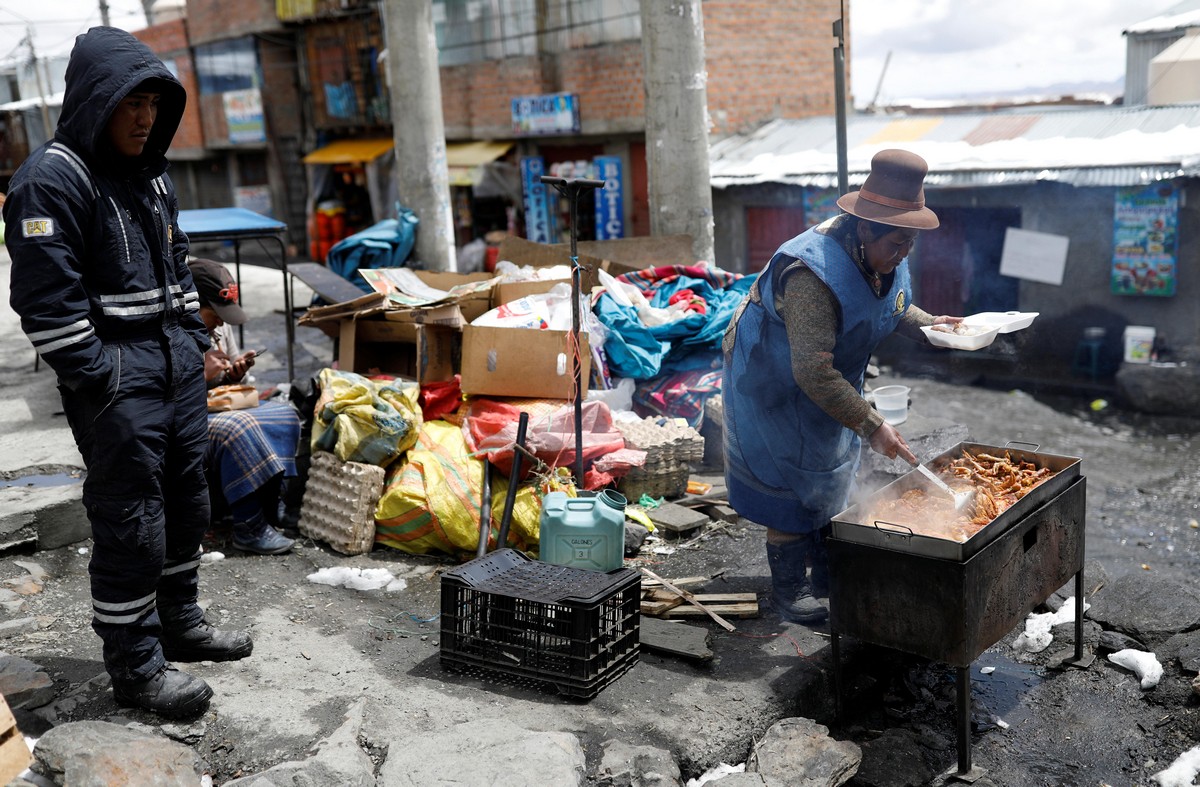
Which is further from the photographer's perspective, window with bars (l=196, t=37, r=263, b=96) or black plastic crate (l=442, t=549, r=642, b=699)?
window with bars (l=196, t=37, r=263, b=96)

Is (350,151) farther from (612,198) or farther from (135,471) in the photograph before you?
(135,471)

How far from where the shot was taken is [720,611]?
4770 millimetres

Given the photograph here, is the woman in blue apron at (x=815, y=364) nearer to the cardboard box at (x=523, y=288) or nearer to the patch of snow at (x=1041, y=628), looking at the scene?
the patch of snow at (x=1041, y=628)

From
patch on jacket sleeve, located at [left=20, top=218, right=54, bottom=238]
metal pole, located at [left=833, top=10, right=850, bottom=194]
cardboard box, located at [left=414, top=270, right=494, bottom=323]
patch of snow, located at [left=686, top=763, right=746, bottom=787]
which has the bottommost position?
patch of snow, located at [left=686, top=763, right=746, bottom=787]

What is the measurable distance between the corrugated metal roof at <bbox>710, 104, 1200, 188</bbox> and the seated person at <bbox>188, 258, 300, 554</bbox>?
8.47 meters

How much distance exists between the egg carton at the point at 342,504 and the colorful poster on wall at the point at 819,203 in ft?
28.5

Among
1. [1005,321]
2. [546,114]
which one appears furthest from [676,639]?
[546,114]

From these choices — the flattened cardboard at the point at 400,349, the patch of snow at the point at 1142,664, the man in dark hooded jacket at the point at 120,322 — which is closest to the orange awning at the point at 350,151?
the flattened cardboard at the point at 400,349

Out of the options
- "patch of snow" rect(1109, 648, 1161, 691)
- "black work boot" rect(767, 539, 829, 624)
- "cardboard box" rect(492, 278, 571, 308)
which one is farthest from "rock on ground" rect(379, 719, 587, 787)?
"cardboard box" rect(492, 278, 571, 308)

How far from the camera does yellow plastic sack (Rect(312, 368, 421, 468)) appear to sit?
587 centimetres

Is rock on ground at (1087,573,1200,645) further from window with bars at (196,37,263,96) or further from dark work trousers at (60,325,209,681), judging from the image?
window with bars at (196,37,263,96)

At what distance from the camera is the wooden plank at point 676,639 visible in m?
4.30

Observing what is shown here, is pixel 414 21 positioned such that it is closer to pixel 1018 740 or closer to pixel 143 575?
pixel 143 575

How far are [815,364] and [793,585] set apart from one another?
1.27m
